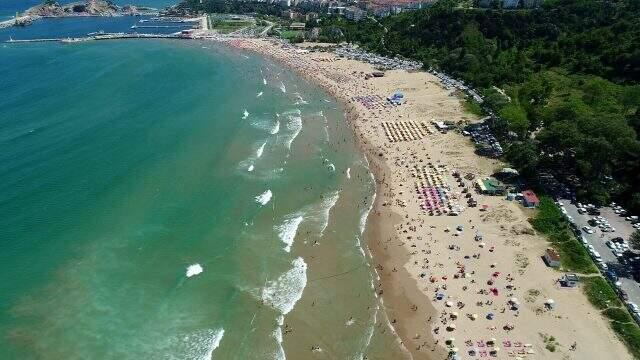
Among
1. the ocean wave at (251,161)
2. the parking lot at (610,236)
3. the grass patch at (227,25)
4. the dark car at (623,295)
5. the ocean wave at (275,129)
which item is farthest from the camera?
the grass patch at (227,25)

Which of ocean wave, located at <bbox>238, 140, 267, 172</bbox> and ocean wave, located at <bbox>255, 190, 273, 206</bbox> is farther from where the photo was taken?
ocean wave, located at <bbox>238, 140, 267, 172</bbox>

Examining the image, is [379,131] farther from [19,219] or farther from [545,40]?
[545,40]

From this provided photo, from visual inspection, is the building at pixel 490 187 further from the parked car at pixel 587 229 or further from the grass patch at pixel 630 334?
the grass patch at pixel 630 334

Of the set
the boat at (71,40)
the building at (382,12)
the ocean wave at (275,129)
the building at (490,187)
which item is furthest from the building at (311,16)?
the building at (490,187)

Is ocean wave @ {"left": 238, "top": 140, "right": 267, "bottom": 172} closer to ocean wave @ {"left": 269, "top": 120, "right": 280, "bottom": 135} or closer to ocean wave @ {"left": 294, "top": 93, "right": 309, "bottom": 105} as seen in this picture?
ocean wave @ {"left": 269, "top": 120, "right": 280, "bottom": 135}

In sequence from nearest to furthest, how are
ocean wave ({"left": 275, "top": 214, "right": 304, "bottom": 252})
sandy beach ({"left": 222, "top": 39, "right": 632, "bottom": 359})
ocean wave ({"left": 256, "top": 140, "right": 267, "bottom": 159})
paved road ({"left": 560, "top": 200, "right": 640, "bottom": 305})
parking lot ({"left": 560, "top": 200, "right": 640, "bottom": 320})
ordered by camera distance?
sandy beach ({"left": 222, "top": 39, "right": 632, "bottom": 359}) < paved road ({"left": 560, "top": 200, "right": 640, "bottom": 305}) < parking lot ({"left": 560, "top": 200, "right": 640, "bottom": 320}) < ocean wave ({"left": 275, "top": 214, "right": 304, "bottom": 252}) < ocean wave ({"left": 256, "top": 140, "right": 267, "bottom": 159})

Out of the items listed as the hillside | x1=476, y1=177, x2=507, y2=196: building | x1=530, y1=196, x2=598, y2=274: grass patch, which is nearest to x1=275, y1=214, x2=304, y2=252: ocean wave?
x1=476, y1=177, x2=507, y2=196: building
